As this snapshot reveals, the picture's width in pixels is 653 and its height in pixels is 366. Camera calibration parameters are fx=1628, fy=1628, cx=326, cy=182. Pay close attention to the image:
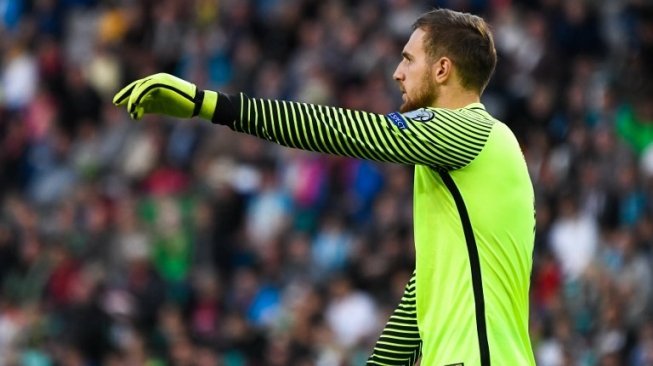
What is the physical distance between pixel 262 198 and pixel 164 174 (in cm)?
141

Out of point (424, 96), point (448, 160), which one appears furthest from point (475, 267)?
point (424, 96)

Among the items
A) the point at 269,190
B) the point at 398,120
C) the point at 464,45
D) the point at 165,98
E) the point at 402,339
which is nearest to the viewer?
the point at 165,98

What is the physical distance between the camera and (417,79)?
245 inches

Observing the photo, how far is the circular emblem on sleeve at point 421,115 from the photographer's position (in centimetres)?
592

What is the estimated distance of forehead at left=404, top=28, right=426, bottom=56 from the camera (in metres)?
6.23

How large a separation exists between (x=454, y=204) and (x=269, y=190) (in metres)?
10.6

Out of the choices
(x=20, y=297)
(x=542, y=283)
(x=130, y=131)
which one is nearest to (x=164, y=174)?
(x=130, y=131)

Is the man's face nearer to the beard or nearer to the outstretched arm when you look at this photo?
the beard

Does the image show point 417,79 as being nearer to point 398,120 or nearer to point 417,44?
point 417,44

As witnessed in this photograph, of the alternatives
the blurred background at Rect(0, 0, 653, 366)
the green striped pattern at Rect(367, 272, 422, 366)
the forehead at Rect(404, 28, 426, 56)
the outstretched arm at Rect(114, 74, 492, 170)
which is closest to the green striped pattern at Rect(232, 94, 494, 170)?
the outstretched arm at Rect(114, 74, 492, 170)

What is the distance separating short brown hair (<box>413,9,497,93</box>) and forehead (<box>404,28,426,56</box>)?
22mm

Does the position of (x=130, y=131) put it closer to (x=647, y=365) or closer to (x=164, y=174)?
(x=164, y=174)

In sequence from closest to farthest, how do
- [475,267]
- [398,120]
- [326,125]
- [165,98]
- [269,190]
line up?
[165,98] < [326,125] < [398,120] < [475,267] < [269,190]

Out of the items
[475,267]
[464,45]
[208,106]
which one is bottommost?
[475,267]
